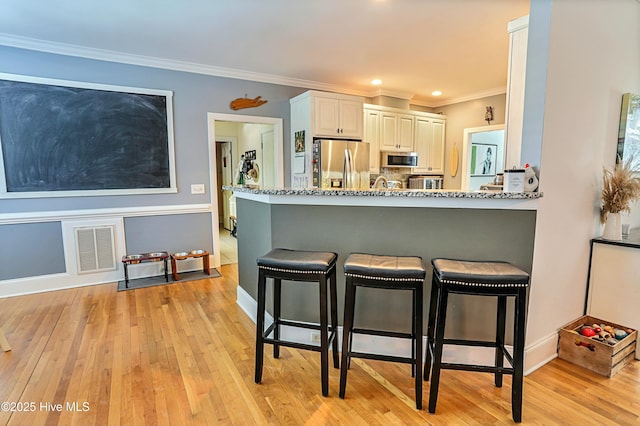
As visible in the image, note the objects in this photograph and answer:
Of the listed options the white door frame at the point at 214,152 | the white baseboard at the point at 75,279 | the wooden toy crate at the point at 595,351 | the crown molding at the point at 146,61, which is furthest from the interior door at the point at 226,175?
the wooden toy crate at the point at 595,351

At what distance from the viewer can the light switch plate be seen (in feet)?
13.9

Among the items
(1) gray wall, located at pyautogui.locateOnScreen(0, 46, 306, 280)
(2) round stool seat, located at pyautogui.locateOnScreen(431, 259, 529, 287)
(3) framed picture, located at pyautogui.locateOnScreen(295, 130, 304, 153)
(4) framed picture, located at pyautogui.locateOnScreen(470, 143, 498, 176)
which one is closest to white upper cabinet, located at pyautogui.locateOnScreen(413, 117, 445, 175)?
(4) framed picture, located at pyautogui.locateOnScreen(470, 143, 498, 176)

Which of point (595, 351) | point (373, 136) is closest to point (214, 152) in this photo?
point (373, 136)

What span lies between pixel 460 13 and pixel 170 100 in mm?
3242

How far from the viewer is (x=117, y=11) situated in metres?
2.68

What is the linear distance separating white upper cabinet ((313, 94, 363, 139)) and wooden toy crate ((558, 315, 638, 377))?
3.35 metres

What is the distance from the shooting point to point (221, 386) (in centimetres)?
197

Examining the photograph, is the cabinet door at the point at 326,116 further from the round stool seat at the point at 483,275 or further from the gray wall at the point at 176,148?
the round stool seat at the point at 483,275

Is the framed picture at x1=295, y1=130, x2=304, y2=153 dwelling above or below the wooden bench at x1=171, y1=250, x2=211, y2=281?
above

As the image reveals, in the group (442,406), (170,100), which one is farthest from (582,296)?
(170,100)

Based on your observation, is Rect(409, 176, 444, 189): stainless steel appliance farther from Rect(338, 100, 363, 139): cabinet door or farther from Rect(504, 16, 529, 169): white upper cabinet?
Rect(504, 16, 529, 169): white upper cabinet

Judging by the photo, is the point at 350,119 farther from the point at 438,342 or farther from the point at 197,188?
the point at 438,342

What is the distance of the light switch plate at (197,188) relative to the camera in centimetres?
423

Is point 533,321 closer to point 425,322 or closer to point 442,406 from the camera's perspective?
point 425,322
